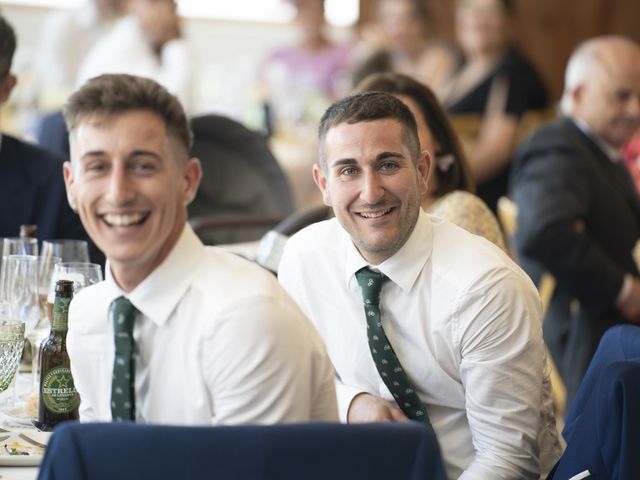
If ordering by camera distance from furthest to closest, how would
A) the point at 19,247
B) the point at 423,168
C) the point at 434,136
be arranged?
1. the point at 434,136
2. the point at 19,247
3. the point at 423,168

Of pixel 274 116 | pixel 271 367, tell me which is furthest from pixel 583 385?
pixel 274 116

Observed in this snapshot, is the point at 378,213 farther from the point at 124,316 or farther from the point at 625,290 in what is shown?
the point at 625,290

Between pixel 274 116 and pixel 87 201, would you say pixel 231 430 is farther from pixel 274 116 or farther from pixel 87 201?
pixel 274 116

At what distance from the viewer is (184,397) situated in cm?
155

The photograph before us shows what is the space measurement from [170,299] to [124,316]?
83 millimetres

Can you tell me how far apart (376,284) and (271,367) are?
1.79ft

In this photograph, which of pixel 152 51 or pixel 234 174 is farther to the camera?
pixel 152 51

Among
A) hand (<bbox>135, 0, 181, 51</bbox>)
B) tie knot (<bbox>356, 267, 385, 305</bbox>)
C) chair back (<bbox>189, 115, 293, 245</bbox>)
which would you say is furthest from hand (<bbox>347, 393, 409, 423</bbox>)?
hand (<bbox>135, 0, 181, 51</bbox>)

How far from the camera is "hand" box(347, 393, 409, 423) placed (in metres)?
1.92

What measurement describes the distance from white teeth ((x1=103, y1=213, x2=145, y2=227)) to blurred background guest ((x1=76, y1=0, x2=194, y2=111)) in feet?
12.0

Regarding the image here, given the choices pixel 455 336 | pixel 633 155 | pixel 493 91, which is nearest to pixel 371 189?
pixel 455 336

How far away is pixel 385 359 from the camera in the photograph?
1.97 m

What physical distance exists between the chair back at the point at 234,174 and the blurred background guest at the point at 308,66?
2142 millimetres

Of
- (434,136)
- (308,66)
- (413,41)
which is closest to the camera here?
(434,136)
